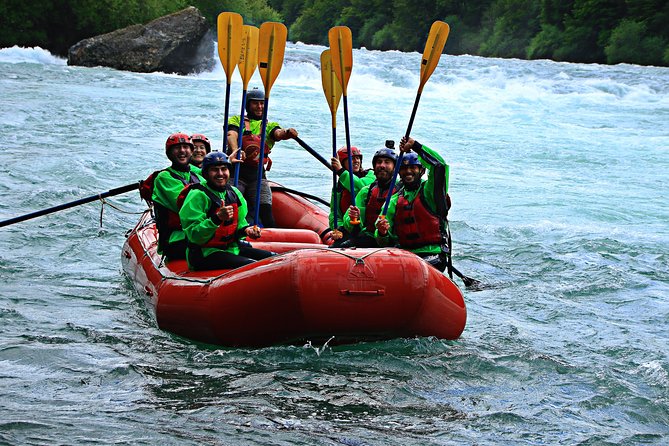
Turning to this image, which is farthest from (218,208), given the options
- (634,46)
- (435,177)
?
(634,46)

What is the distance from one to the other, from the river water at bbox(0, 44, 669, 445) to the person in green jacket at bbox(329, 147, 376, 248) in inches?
47.6

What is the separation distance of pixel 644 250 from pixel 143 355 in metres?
5.93

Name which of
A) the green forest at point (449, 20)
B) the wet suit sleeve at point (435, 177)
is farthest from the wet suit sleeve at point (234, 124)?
the green forest at point (449, 20)

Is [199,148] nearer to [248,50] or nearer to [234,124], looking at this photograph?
[234,124]

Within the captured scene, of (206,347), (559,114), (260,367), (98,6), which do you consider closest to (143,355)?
(206,347)

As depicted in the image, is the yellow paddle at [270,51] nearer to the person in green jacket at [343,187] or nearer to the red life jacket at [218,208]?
the person in green jacket at [343,187]

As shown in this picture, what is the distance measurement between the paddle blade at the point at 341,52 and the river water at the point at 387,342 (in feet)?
6.95

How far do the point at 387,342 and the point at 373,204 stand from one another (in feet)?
4.90

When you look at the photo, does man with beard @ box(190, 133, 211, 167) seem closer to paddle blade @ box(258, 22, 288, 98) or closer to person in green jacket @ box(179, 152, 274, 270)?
paddle blade @ box(258, 22, 288, 98)

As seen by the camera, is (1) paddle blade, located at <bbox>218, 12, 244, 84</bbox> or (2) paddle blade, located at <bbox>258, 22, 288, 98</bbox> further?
(1) paddle blade, located at <bbox>218, 12, 244, 84</bbox>

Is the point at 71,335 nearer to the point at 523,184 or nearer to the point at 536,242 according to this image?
the point at 536,242

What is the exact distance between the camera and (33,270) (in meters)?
8.24

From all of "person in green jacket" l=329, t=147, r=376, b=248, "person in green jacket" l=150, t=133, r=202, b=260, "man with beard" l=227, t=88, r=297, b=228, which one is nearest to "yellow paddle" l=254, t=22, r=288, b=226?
"man with beard" l=227, t=88, r=297, b=228

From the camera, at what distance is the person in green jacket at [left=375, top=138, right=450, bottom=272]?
644 cm
